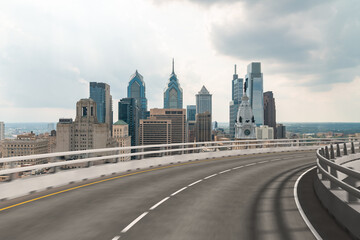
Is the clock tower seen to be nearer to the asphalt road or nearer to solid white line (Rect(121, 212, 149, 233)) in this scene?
the asphalt road

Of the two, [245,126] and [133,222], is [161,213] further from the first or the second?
[245,126]

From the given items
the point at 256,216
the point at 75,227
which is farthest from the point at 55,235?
the point at 256,216

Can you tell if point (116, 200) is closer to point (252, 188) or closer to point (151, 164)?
point (252, 188)

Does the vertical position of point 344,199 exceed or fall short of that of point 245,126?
it falls short

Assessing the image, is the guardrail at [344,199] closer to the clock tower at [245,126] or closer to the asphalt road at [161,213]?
the asphalt road at [161,213]

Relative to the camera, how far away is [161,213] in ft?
27.2

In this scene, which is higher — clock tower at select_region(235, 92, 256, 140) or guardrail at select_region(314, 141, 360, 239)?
clock tower at select_region(235, 92, 256, 140)

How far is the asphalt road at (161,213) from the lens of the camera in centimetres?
654

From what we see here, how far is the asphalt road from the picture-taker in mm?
6539

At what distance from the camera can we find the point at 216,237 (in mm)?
6270

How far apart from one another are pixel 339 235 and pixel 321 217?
157cm

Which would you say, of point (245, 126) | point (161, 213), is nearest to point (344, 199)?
point (161, 213)

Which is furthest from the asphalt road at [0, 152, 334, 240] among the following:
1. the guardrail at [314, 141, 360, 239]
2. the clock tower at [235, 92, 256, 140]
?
the clock tower at [235, 92, 256, 140]

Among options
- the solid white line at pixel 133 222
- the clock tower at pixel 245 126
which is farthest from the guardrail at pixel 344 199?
the clock tower at pixel 245 126
